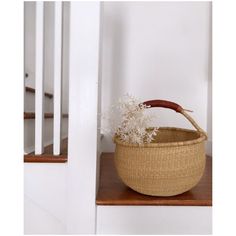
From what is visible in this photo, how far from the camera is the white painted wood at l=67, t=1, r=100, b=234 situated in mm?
893

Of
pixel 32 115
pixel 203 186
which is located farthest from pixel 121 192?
pixel 32 115

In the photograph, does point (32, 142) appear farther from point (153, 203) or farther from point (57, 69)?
point (153, 203)

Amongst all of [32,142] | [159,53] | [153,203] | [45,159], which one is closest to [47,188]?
[45,159]

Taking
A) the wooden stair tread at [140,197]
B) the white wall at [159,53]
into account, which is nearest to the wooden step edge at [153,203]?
the wooden stair tread at [140,197]

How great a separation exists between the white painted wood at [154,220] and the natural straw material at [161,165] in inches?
2.9

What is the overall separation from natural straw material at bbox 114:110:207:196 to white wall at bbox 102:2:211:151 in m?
1.05

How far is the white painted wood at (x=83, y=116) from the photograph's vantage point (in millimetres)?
893

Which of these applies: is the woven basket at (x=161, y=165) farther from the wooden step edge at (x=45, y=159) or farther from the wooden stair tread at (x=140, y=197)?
the wooden step edge at (x=45, y=159)

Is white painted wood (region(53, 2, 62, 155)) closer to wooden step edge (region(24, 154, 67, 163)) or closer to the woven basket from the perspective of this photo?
wooden step edge (region(24, 154, 67, 163))

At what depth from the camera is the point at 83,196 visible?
3.04 ft

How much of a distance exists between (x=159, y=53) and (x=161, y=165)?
129 centimetres

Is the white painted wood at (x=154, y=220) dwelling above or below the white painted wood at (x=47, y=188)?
below

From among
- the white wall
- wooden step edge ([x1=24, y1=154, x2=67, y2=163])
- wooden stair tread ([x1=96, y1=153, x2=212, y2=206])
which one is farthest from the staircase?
the white wall

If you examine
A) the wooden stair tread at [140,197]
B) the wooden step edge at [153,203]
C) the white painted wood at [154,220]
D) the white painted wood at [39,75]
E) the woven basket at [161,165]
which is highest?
the white painted wood at [39,75]
